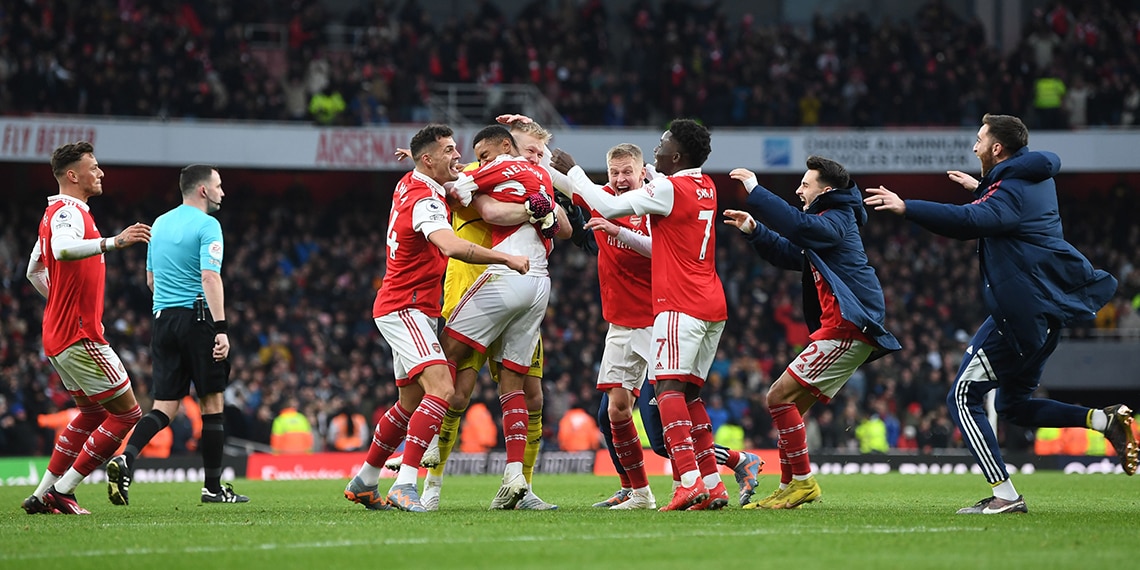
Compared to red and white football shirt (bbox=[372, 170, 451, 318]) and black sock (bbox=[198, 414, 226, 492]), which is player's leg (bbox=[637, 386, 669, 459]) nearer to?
red and white football shirt (bbox=[372, 170, 451, 318])

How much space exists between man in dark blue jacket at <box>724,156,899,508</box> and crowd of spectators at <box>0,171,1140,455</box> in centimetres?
1379

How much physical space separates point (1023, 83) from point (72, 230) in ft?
84.4

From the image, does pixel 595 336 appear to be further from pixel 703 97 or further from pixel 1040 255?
pixel 1040 255

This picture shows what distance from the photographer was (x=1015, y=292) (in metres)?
8.26

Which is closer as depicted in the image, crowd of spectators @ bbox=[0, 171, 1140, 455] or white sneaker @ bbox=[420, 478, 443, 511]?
white sneaker @ bbox=[420, 478, 443, 511]

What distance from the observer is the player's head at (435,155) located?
28.2 feet

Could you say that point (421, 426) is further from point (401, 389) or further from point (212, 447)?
point (212, 447)

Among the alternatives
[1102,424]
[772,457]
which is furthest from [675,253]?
[772,457]

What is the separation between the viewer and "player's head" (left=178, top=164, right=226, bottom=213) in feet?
33.8

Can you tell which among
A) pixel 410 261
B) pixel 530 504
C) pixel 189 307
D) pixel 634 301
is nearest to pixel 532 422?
pixel 530 504

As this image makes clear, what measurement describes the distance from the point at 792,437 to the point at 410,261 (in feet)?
9.35

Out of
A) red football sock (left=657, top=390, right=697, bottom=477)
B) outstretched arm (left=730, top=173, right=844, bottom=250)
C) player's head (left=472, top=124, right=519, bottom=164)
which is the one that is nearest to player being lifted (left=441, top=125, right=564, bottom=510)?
player's head (left=472, top=124, right=519, bottom=164)

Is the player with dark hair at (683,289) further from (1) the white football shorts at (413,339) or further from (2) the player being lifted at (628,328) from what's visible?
(1) the white football shorts at (413,339)

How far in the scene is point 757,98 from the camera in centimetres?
3005
